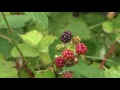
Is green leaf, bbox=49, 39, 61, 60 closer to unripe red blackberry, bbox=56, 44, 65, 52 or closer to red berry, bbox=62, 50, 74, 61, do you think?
unripe red blackberry, bbox=56, 44, 65, 52

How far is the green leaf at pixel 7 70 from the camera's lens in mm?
1749

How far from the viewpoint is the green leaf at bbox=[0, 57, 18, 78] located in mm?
1749

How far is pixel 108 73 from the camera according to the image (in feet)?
5.46

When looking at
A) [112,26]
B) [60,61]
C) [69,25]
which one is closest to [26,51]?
[60,61]

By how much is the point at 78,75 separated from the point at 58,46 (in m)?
0.18

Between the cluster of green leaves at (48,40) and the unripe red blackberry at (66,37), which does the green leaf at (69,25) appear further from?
the unripe red blackberry at (66,37)

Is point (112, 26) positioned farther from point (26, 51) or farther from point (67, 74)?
point (67, 74)

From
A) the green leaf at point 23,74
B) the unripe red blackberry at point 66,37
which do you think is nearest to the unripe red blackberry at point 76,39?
the unripe red blackberry at point 66,37

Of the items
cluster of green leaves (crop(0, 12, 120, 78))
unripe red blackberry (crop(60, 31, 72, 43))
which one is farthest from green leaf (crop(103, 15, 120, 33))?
unripe red blackberry (crop(60, 31, 72, 43))

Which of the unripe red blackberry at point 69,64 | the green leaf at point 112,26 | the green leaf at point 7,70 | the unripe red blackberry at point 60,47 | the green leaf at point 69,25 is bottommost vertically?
the green leaf at point 69,25

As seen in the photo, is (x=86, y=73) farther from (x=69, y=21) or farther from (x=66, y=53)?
(x=69, y=21)
